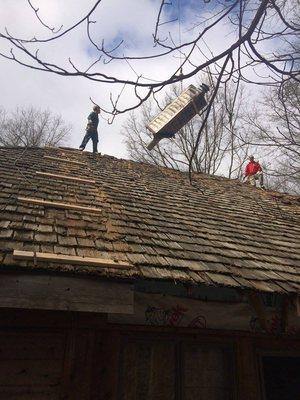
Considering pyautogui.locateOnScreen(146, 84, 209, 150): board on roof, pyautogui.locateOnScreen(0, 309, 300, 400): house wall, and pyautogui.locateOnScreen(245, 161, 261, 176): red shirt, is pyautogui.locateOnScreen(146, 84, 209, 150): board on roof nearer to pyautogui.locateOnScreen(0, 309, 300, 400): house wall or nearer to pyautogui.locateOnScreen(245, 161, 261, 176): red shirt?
pyautogui.locateOnScreen(245, 161, 261, 176): red shirt

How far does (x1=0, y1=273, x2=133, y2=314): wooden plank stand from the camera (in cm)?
285

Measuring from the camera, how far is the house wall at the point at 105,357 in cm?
326

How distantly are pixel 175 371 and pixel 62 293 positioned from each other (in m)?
1.78

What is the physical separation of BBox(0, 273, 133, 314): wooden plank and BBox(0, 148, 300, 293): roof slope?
0.31ft

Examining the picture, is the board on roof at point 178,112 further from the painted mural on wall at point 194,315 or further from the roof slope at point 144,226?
the painted mural on wall at point 194,315

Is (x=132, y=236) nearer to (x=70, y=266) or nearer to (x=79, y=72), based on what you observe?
(x=70, y=266)

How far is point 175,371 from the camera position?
12.9 ft

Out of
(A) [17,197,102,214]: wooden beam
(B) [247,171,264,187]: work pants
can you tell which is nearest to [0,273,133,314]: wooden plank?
(A) [17,197,102,214]: wooden beam

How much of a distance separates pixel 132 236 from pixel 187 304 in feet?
3.39

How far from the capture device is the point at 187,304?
4070mm

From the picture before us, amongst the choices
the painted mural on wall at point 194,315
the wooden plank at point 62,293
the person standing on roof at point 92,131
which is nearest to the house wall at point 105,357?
the painted mural on wall at point 194,315

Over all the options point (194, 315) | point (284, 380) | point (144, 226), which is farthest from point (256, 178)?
point (194, 315)

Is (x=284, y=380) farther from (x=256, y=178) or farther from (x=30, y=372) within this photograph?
(x=256, y=178)

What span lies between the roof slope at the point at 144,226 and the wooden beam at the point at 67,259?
0.05 m
